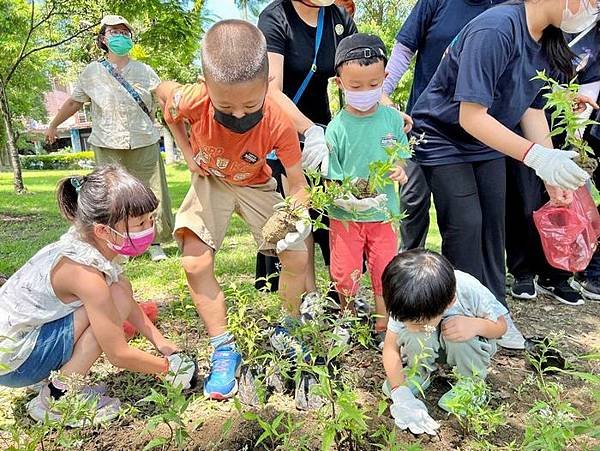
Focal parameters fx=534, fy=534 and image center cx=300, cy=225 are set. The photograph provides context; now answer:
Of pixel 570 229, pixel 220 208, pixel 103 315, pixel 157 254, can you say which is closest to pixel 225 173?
pixel 220 208

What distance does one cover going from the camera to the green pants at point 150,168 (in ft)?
13.6

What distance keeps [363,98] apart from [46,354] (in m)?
1.60

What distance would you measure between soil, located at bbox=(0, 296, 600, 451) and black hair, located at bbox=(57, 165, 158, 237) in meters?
0.68

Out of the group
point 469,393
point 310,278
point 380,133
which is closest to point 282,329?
point 310,278

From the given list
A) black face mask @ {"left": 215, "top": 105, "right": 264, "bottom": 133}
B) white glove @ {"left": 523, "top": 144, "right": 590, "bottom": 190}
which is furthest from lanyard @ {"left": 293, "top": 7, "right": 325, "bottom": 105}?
white glove @ {"left": 523, "top": 144, "right": 590, "bottom": 190}

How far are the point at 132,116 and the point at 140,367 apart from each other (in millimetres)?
2609

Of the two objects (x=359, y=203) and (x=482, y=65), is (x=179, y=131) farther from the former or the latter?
(x=482, y=65)

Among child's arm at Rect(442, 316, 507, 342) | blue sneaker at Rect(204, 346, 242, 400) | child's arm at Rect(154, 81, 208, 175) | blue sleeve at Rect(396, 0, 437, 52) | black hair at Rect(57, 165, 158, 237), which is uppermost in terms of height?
blue sleeve at Rect(396, 0, 437, 52)

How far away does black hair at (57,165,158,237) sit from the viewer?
1.88 m

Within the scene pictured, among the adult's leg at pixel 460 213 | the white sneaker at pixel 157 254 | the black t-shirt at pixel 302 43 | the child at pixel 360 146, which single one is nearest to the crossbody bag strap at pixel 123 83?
the white sneaker at pixel 157 254

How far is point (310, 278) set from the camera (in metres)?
2.50

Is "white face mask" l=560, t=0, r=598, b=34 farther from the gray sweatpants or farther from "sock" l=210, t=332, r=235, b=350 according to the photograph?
"sock" l=210, t=332, r=235, b=350

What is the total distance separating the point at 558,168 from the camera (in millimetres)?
2037

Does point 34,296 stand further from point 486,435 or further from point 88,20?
point 88,20
